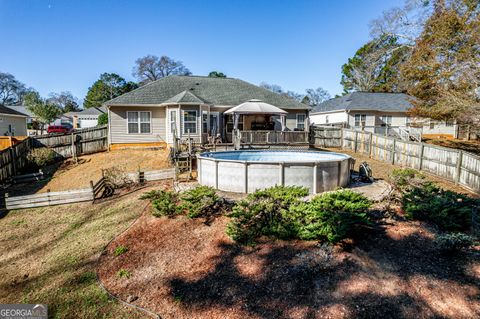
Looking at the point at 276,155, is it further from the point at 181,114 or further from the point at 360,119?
the point at 360,119

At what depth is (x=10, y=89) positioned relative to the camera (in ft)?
258

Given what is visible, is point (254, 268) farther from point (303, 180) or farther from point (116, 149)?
point (116, 149)

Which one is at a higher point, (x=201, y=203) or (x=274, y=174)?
(x=274, y=174)

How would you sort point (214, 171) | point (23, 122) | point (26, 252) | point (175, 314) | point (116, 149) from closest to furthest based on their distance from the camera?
1. point (175, 314)
2. point (26, 252)
3. point (214, 171)
4. point (116, 149)
5. point (23, 122)

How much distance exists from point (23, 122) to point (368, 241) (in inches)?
1360

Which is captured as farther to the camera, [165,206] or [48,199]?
[48,199]

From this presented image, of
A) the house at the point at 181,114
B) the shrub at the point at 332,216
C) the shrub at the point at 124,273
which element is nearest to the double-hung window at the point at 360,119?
the house at the point at 181,114

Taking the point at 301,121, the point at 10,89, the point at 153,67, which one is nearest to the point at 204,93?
the point at 301,121

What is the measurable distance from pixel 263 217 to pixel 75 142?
16.6m

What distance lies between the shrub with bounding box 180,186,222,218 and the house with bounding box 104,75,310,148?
30.7 ft

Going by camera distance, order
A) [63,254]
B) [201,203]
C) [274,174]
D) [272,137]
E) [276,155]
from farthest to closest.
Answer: [272,137] → [276,155] → [274,174] → [201,203] → [63,254]

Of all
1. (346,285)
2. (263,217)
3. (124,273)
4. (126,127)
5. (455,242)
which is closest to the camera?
(346,285)

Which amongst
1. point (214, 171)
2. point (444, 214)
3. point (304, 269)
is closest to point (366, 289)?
point (304, 269)

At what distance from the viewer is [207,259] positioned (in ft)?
20.1
